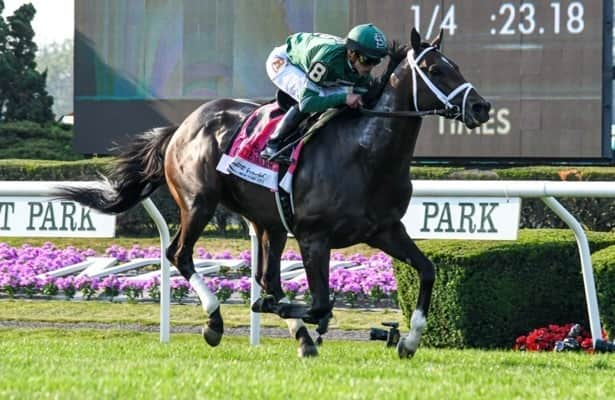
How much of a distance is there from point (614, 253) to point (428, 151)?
25.3ft

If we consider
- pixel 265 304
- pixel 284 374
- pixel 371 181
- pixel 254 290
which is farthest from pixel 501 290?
pixel 284 374

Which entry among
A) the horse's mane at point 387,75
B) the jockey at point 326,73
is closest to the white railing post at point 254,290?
the jockey at point 326,73

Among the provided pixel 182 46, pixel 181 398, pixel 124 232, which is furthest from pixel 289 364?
pixel 182 46

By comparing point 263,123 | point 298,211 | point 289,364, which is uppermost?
point 263,123

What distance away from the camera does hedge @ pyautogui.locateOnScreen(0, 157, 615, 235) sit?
524 inches

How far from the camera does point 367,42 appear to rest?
20.9 ft

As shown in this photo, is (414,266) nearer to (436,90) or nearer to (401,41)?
(436,90)

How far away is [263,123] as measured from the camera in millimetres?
6887

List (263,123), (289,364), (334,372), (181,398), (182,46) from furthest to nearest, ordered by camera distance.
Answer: (182,46) → (263,123) → (289,364) → (334,372) → (181,398)

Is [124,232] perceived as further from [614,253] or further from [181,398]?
[181,398]

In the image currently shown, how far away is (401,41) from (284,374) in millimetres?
10376

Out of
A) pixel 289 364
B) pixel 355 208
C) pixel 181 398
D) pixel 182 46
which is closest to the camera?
pixel 181 398

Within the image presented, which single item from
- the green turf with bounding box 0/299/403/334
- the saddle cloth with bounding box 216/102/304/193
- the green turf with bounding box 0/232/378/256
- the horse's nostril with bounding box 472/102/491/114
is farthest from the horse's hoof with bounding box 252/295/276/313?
the green turf with bounding box 0/232/378/256

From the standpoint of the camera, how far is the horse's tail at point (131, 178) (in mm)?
7695
